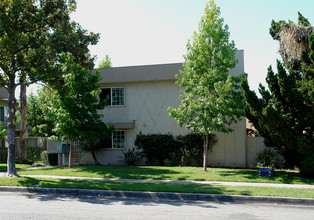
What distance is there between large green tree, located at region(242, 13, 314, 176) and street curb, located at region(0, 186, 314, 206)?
3.85 m

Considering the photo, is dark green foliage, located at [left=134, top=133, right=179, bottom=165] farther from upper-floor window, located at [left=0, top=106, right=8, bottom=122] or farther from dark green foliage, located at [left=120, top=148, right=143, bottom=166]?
upper-floor window, located at [left=0, top=106, right=8, bottom=122]

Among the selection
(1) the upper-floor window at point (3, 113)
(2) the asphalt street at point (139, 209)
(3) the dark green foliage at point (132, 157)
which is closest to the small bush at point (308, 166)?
(2) the asphalt street at point (139, 209)

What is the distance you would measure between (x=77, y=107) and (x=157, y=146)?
5277 millimetres

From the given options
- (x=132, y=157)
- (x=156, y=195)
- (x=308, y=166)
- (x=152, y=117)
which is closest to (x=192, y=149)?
(x=152, y=117)

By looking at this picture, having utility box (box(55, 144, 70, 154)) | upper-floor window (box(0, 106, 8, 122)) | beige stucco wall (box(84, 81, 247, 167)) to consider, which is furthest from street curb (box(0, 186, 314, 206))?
upper-floor window (box(0, 106, 8, 122))

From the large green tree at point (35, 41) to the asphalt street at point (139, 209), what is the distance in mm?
5191

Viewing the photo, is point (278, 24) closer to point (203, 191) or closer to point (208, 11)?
point (208, 11)

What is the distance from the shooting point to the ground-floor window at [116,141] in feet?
64.5

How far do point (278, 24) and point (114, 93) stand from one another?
34.1 ft

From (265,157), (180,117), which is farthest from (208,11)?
(265,157)

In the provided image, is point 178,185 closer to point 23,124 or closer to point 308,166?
point 308,166

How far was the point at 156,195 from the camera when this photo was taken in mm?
9539

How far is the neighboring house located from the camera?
1842 centimetres

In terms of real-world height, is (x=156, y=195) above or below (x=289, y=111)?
below
